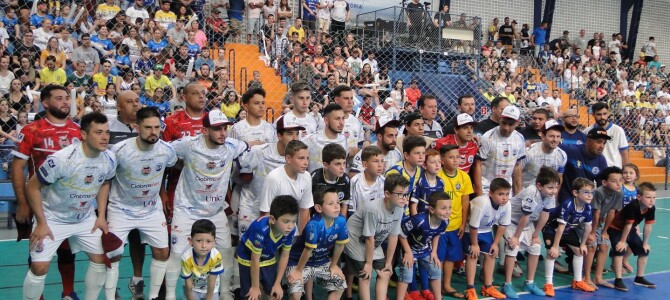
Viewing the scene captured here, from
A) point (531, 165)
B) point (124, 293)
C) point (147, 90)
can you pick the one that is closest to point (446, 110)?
point (147, 90)

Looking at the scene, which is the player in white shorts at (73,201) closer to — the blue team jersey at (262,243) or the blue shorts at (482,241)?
the blue team jersey at (262,243)

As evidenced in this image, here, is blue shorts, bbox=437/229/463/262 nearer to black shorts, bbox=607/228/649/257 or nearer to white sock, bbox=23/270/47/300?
black shorts, bbox=607/228/649/257

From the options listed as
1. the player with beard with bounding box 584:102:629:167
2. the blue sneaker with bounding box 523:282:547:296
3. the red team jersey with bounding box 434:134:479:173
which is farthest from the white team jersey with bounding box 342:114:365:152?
the player with beard with bounding box 584:102:629:167

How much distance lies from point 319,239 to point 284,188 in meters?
0.51

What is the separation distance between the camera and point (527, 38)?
22.3m

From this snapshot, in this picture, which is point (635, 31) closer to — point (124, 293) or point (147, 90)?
point (147, 90)

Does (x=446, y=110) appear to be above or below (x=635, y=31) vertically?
below

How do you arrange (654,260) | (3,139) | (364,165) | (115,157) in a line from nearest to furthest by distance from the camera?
1. (115,157)
2. (364,165)
3. (654,260)
4. (3,139)

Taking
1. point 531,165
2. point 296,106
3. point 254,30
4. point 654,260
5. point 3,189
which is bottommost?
point 654,260

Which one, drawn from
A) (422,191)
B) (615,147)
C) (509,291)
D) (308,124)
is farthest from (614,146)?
(308,124)

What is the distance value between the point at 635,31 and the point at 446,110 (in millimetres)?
14059

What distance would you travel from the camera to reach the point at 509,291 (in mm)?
6840

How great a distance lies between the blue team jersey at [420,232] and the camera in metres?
6.24

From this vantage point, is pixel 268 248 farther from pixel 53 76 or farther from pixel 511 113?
pixel 53 76
